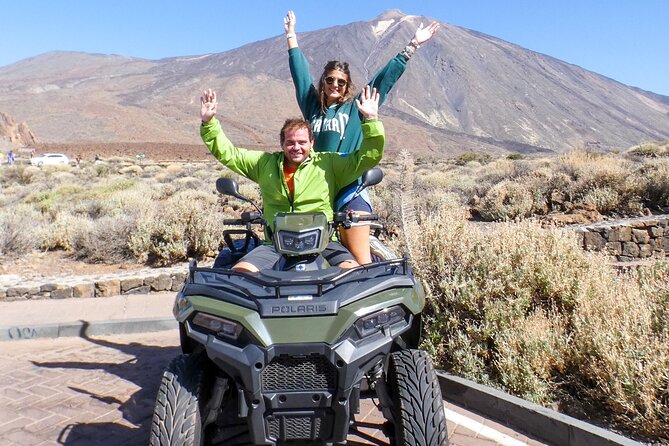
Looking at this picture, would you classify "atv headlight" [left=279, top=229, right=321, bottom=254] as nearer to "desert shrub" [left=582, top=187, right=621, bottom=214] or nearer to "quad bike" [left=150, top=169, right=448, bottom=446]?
"quad bike" [left=150, top=169, right=448, bottom=446]

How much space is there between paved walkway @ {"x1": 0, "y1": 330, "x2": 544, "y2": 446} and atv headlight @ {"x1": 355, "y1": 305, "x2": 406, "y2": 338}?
1171mm

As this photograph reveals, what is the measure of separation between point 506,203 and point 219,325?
1249cm

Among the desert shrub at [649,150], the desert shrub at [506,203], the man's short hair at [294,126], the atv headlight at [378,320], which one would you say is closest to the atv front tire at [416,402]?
the atv headlight at [378,320]

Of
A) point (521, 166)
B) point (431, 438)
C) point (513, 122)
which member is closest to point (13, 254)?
point (431, 438)

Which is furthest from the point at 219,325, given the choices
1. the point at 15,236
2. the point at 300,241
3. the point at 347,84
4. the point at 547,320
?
the point at 15,236

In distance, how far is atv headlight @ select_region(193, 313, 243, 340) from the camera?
9.05 feet

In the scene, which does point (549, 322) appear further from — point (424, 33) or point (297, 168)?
point (424, 33)

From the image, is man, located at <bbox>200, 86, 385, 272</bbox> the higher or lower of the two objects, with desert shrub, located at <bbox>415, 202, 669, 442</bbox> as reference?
higher

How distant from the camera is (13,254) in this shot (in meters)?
10.2

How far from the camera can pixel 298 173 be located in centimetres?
382

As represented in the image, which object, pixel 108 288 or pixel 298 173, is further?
pixel 108 288

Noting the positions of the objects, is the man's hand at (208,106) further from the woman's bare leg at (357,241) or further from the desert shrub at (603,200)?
the desert shrub at (603,200)

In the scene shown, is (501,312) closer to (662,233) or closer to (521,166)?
(662,233)

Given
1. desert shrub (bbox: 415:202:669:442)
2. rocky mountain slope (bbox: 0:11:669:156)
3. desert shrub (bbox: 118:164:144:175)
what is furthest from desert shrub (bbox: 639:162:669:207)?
rocky mountain slope (bbox: 0:11:669:156)
